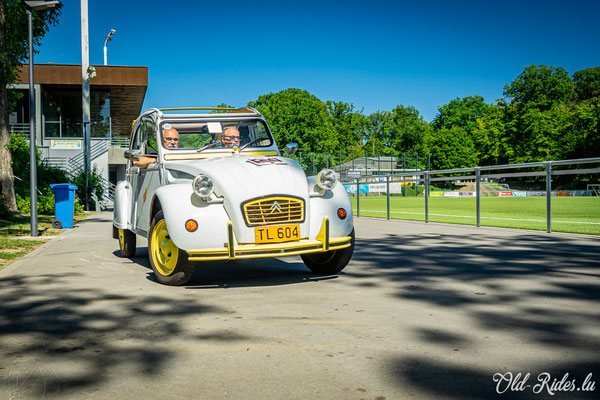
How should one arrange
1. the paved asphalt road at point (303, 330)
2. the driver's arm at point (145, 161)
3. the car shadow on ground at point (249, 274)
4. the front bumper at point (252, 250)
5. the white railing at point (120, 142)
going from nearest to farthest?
the paved asphalt road at point (303, 330)
the front bumper at point (252, 250)
the car shadow on ground at point (249, 274)
the driver's arm at point (145, 161)
the white railing at point (120, 142)

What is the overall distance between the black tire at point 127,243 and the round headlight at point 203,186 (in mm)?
3336

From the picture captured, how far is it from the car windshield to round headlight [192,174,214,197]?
1.70 meters

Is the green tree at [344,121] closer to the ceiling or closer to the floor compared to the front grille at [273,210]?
closer to the ceiling

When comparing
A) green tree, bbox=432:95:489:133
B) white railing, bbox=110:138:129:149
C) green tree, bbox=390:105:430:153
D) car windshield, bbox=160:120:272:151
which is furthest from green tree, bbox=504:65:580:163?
car windshield, bbox=160:120:272:151

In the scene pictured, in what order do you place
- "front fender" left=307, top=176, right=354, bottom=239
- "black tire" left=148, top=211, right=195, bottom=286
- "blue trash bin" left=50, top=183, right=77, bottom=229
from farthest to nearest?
"blue trash bin" left=50, top=183, right=77, bottom=229 < "front fender" left=307, top=176, right=354, bottom=239 < "black tire" left=148, top=211, right=195, bottom=286

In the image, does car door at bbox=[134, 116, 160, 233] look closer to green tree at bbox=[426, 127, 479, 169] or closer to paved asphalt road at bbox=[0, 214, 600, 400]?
paved asphalt road at bbox=[0, 214, 600, 400]

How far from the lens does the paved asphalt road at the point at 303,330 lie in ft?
9.29

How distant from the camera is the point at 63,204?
14508 mm

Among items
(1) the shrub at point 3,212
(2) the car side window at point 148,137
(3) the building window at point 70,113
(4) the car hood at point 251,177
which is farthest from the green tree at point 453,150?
(4) the car hood at point 251,177

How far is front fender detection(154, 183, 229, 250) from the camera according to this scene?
17.4 ft

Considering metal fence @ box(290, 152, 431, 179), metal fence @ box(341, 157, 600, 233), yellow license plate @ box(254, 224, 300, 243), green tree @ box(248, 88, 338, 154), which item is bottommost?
yellow license plate @ box(254, 224, 300, 243)

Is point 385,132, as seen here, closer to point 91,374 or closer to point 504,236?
point 504,236

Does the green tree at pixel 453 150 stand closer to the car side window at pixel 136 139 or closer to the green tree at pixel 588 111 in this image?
the green tree at pixel 588 111

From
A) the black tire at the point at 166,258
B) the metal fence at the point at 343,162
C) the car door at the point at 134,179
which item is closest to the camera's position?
the black tire at the point at 166,258
